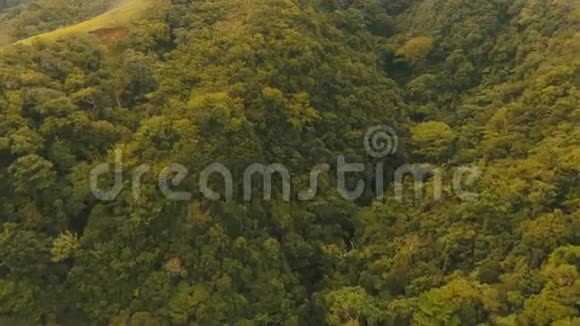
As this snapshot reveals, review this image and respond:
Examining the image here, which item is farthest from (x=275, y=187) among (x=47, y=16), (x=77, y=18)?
(x=47, y=16)

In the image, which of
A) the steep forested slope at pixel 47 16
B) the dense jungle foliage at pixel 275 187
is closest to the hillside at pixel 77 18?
Answer: the steep forested slope at pixel 47 16

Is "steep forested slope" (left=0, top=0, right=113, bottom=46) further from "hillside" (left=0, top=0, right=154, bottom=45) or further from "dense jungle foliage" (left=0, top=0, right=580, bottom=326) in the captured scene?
"dense jungle foliage" (left=0, top=0, right=580, bottom=326)

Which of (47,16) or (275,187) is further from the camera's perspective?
(47,16)

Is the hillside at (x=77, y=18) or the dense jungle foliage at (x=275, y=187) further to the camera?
the hillside at (x=77, y=18)

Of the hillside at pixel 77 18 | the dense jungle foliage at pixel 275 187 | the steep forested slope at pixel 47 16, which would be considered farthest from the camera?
the steep forested slope at pixel 47 16

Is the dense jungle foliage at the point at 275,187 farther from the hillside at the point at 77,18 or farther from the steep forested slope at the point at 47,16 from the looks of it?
the steep forested slope at the point at 47,16

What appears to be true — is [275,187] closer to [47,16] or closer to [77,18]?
[77,18]

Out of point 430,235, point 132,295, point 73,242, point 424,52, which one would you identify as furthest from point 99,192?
point 424,52

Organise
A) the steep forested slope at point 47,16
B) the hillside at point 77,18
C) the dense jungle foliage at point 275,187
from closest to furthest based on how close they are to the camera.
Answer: the dense jungle foliage at point 275,187
the hillside at point 77,18
the steep forested slope at point 47,16

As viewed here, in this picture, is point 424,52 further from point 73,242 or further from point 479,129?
point 73,242
